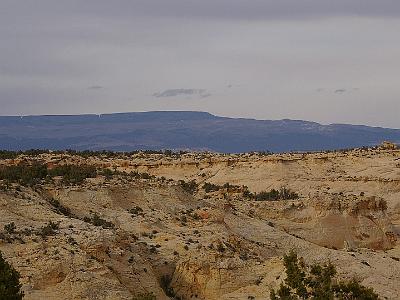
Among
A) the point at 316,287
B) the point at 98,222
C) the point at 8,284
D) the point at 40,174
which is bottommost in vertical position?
the point at 316,287

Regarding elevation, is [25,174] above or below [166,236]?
above

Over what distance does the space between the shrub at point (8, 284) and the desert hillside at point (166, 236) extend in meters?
1.62

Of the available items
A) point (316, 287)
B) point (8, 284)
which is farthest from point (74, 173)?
point (316, 287)

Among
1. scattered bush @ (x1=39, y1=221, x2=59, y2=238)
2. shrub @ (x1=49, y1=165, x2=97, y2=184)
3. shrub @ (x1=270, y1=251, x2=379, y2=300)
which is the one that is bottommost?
shrub @ (x1=270, y1=251, x2=379, y2=300)

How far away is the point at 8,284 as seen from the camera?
15867 millimetres

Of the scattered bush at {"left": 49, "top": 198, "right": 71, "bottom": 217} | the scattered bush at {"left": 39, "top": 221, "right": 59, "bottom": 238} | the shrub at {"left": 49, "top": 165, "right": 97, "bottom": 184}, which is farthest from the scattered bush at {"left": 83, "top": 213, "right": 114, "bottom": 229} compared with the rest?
the shrub at {"left": 49, "top": 165, "right": 97, "bottom": 184}

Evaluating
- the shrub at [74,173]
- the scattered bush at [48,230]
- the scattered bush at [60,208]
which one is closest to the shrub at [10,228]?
the scattered bush at [48,230]

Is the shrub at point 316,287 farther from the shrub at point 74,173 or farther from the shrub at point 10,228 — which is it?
the shrub at point 74,173

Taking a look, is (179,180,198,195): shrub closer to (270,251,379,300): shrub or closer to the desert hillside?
the desert hillside

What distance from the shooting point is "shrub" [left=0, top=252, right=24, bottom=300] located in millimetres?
15680

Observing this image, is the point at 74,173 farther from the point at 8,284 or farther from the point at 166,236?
the point at 8,284

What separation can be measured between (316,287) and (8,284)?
22.9 feet

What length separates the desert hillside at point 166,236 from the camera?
62.2ft

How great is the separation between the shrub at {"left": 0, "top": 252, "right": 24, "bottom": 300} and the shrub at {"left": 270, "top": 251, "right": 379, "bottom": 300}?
5772mm
